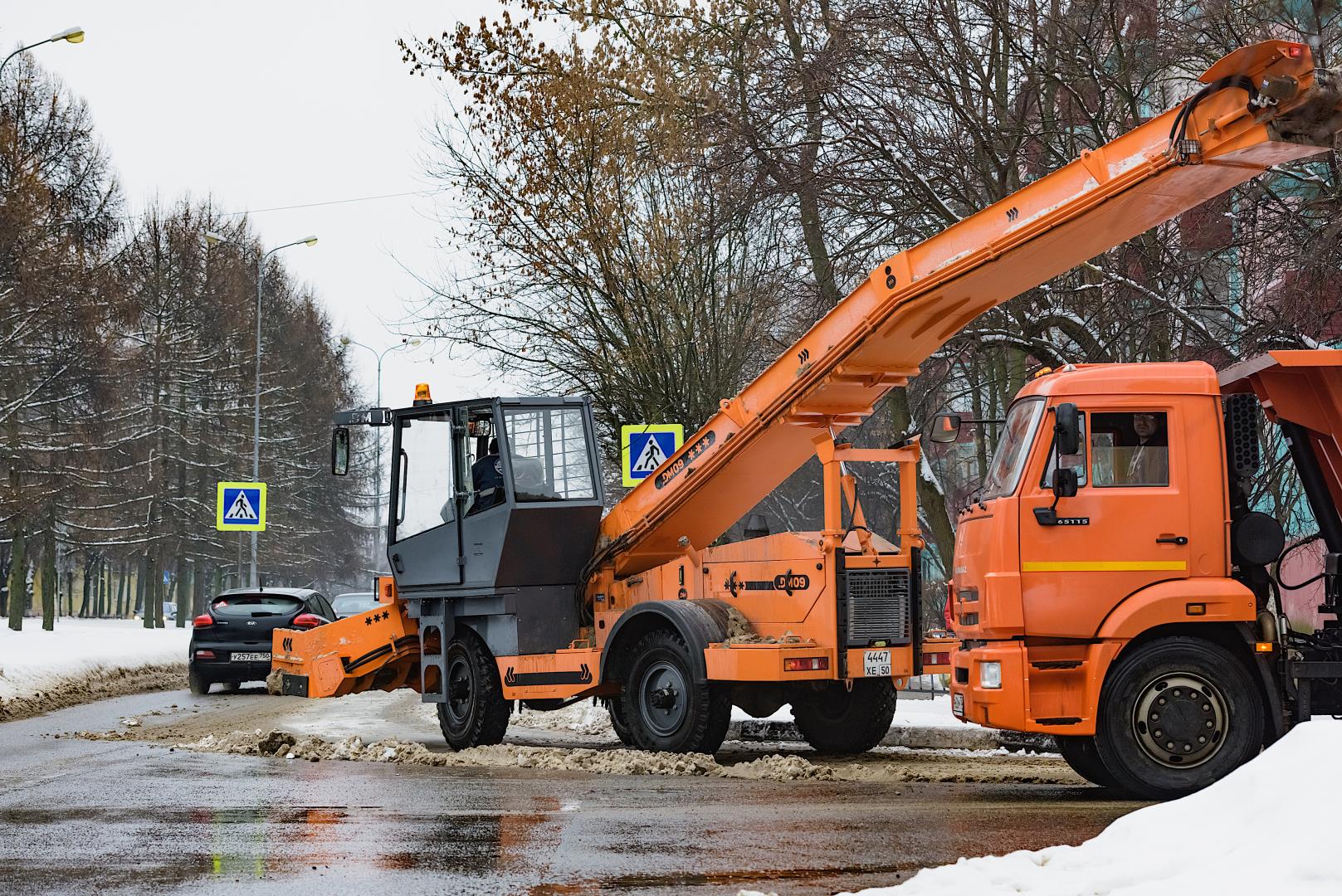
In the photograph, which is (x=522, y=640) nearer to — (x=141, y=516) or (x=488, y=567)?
(x=488, y=567)

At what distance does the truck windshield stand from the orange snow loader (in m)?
0.69

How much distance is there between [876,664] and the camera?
12320 millimetres

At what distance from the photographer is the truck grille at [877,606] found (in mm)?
12242

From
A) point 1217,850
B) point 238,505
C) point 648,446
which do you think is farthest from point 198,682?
point 1217,850

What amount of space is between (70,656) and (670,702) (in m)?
15.2

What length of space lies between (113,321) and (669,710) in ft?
92.3

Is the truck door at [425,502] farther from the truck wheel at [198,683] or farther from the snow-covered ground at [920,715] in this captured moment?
the truck wheel at [198,683]

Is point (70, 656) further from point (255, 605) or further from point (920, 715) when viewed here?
point (920, 715)

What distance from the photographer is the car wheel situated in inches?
896

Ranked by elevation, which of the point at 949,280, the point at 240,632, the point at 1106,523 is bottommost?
the point at 240,632

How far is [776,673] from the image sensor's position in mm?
11930

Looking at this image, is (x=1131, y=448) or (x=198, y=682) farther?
(x=198, y=682)

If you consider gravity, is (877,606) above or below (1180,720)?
above

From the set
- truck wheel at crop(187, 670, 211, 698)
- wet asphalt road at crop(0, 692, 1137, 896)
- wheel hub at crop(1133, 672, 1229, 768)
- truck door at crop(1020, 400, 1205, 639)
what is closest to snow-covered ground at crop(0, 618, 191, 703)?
truck wheel at crop(187, 670, 211, 698)
